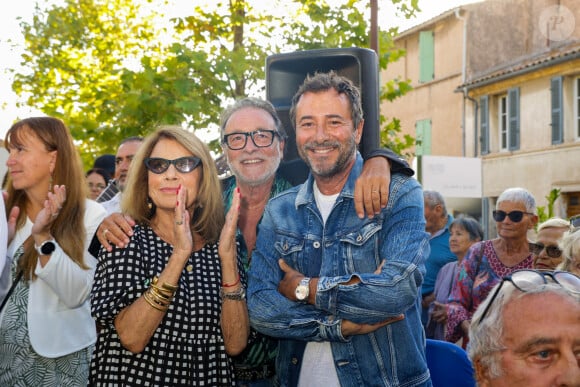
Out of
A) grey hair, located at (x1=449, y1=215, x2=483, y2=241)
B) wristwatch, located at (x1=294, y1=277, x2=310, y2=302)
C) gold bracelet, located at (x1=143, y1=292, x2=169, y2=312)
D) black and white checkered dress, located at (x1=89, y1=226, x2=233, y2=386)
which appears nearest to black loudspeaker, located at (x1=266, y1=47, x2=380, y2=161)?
black and white checkered dress, located at (x1=89, y1=226, x2=233, y2=386)

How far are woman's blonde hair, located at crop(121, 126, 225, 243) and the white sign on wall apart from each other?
9.95 m

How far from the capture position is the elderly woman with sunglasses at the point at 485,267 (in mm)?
5828

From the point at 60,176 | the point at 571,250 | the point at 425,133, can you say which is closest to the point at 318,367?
the point at 571,250

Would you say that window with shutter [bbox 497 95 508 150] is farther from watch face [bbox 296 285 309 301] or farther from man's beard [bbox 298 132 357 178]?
watch face [bbox 296 285 309 301]

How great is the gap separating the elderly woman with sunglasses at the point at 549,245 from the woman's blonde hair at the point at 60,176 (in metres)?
3.07

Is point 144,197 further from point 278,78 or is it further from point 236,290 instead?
point 278,78

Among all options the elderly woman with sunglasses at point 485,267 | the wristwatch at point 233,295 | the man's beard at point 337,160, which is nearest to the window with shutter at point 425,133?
the elderly woman with sunglasses at point 485,267

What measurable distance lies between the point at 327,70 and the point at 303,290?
7.50 feet

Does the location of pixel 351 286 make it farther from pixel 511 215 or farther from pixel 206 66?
pixel 206 66

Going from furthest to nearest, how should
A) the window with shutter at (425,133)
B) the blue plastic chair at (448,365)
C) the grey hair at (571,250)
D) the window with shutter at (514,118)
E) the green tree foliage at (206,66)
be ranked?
1. the window with shutter at (425,133)
2. the window with shutter at (514,118)
3. the green tree foliage at (206,66)
4. the grey hair at (571,250)
5. the blue plastic chair at (448,365)

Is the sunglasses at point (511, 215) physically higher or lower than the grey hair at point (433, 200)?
lower

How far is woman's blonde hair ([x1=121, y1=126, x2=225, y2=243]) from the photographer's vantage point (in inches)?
145

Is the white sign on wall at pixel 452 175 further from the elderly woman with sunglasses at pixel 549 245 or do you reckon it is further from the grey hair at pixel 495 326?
the grey hair at pixel 495 326

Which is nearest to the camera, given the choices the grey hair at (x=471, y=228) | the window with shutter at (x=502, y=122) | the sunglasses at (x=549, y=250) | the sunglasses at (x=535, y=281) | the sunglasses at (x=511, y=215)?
the sunglasses at (x=535, y=281)
